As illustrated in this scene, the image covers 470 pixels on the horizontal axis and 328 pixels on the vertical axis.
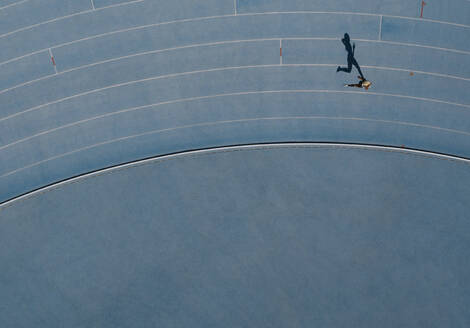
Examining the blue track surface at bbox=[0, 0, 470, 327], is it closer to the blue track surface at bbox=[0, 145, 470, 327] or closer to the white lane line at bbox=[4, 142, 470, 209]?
the white lane line at bbox=[4, 142, 470, 209]

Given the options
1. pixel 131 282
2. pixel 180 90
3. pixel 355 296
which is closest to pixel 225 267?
pixel 131 282

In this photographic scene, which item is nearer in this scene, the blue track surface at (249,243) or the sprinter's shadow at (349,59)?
the blue track surface at (249,243)

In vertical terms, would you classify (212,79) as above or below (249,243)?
above

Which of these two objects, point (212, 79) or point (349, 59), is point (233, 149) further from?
point (349, 59)

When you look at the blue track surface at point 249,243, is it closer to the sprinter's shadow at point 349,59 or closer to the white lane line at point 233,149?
the white lane line at point 233,149

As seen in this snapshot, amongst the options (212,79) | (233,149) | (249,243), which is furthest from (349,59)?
(249,243)

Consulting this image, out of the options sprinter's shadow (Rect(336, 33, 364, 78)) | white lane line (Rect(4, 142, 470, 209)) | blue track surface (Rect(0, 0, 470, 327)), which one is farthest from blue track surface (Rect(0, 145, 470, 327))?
sprinter's shadow (Rect(336, 33, 364, 78))

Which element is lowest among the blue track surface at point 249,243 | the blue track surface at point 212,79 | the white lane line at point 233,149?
the blue track surface at point 249,243

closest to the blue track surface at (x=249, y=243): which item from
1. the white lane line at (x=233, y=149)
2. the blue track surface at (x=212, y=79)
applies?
the white lane line at (x=233, y=149)

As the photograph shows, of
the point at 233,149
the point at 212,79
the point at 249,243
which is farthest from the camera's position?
the point at 212,79
